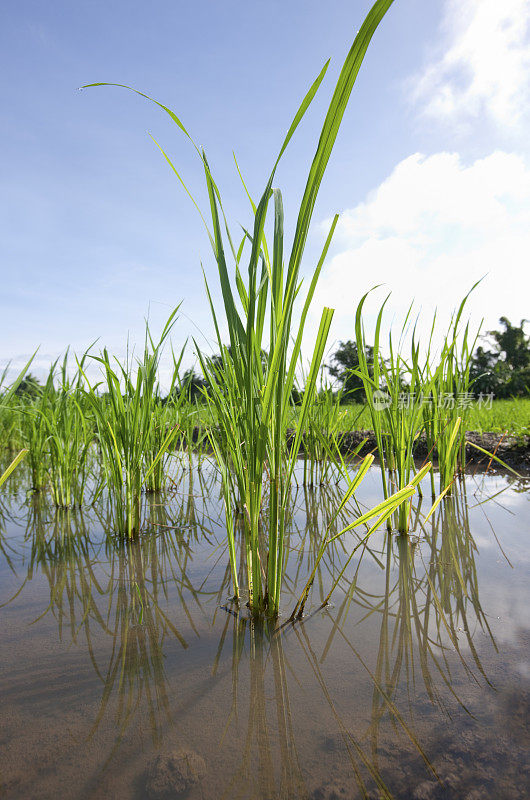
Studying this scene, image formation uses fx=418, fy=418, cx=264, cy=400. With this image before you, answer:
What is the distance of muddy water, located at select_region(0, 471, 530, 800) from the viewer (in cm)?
58

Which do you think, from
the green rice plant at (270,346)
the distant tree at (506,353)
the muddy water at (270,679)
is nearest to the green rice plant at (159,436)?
the muddy water at (270,679)

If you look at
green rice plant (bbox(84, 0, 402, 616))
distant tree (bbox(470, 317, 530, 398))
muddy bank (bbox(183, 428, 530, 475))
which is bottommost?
muddy bank (bbox(183, 428, 530, 475))

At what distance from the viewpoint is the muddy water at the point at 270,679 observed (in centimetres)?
58

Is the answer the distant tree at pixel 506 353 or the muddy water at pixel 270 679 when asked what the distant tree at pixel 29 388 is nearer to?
the muddy water at pixel 270 679

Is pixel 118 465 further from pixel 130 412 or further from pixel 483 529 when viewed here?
pixel 483 529

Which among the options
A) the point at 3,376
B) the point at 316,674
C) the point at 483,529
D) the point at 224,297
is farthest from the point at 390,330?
the point at 3,376

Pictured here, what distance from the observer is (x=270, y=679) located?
787 mm

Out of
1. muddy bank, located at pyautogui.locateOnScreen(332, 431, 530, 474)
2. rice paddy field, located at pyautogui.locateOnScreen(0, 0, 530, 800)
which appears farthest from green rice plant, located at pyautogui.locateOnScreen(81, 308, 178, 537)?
muddy bank, located at pyautogui.locateOnScreen(332, 431, 530, 474)

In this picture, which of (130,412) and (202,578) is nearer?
(202,578)

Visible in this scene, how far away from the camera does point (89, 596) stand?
1198mm

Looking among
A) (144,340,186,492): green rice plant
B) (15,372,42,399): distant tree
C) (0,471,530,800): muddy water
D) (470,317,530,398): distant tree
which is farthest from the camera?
(470,317,530,398): distant tree

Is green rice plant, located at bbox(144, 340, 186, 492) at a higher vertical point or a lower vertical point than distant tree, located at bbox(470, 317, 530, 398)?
lower

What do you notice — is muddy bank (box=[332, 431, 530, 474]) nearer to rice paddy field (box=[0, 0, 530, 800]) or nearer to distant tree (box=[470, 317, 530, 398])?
rice paddy field (box=[0, 0, 530, 800])

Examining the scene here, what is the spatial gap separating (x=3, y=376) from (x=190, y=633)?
5.03ft
